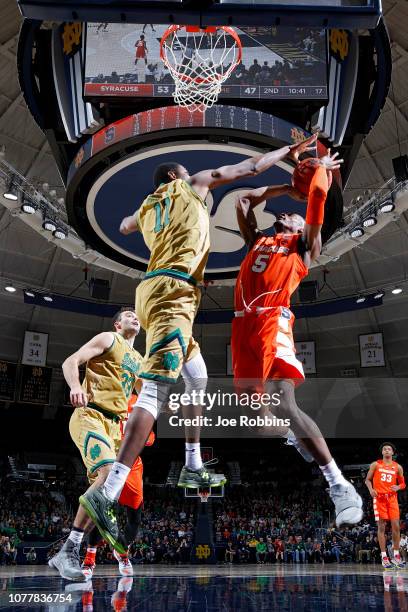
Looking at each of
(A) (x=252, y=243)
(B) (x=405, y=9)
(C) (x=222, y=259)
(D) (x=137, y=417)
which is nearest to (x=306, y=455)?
(D) (x=137, y=417)

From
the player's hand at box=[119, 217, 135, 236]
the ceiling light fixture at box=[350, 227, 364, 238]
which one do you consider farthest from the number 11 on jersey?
the ceiling light fixture at box=[350, 227, 364, 238]

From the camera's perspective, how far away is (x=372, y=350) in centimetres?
2525

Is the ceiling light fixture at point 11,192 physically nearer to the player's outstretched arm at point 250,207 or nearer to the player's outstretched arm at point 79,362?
the player's outstretched arm at point 79,362

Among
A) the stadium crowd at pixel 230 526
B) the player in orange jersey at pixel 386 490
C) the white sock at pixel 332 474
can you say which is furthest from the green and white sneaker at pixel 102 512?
the stadium crowd at pixel 230 526

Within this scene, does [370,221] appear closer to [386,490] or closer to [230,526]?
[386,490]

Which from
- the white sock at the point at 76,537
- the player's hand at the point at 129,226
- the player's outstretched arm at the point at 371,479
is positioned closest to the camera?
the player's hand at the point at 129,226

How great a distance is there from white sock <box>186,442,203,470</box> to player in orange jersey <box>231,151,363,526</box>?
56 cm

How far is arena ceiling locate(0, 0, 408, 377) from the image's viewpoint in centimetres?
1761

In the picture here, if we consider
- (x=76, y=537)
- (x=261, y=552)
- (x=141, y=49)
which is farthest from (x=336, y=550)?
(x=141, y=49)

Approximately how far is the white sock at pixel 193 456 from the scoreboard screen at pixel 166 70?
662cm

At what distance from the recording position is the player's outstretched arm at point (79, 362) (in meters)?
4.89

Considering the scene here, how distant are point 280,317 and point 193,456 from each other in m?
1.28

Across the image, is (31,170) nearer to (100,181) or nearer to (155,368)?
(100,181)

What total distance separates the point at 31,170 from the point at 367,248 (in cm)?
1274
